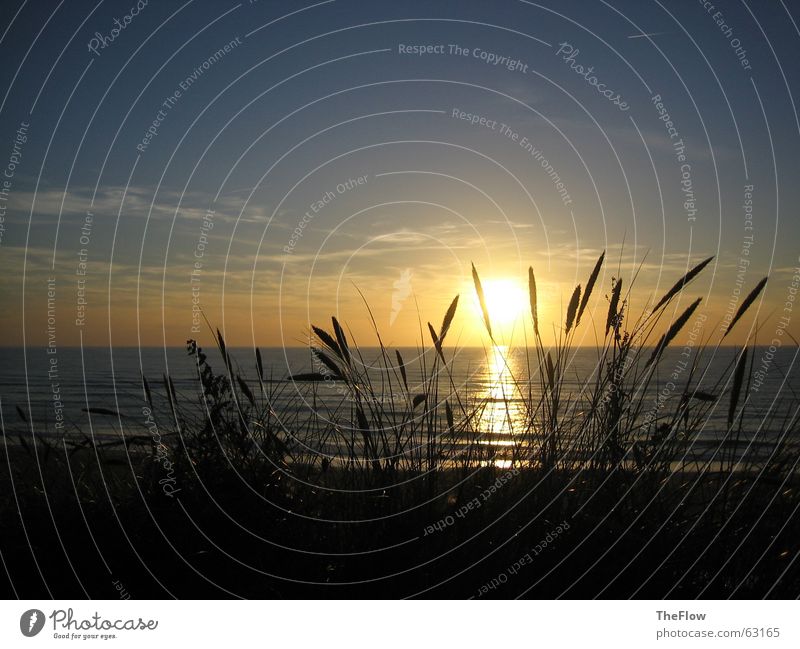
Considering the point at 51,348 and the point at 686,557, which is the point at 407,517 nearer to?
the point at 686,557

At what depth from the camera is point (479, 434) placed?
3424 mm

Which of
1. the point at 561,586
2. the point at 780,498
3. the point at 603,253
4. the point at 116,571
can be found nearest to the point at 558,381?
the point at 603,253

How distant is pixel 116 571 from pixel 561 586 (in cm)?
171
